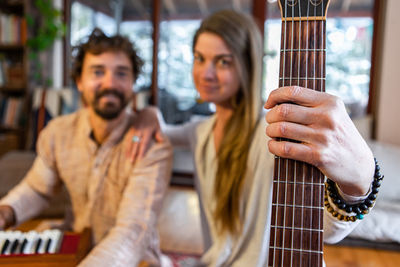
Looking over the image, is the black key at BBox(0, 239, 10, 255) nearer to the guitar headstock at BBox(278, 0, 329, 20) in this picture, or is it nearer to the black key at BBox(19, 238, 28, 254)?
the black key at BBox(19, 238, 28, 254)

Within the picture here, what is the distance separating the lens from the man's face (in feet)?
5.09

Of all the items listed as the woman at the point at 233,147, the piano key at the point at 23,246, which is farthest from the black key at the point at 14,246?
the woman at the point at 233,147

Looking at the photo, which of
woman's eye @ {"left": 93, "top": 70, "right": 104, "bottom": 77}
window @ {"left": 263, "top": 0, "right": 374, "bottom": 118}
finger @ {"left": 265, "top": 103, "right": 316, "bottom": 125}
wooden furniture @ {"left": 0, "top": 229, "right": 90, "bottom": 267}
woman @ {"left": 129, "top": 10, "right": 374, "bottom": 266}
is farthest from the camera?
window @ {"left": 263, "top": 0, "right": 374, "bottom": 118}

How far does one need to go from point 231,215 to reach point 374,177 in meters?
0.61

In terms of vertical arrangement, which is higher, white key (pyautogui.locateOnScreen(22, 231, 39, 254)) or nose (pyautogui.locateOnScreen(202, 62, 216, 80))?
nose (pyautogui.locateOnScreen(202, 62, 216, 80))

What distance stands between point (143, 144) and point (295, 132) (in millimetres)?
928

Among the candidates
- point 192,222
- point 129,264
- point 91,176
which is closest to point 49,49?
point 192,222

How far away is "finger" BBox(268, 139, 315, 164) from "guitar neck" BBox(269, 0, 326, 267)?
0.03 meters

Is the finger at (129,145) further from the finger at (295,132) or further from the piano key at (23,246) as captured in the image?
the finger at (295,132)

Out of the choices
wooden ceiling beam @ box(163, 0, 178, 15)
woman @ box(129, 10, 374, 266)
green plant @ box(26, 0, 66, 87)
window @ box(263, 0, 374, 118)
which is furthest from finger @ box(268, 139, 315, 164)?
wooden ceiling beam @ box(163, 0, 178, 15)

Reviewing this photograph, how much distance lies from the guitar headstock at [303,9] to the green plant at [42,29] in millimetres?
3996

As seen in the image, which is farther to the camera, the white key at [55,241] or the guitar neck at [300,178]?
the white key at [55,241]

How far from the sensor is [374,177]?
2.41 ft

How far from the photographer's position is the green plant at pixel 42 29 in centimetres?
413
